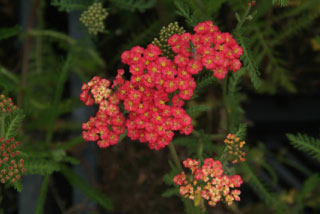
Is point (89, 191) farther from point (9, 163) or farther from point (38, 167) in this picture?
point (9, 163)

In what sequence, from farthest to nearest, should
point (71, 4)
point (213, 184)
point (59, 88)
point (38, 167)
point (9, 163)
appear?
point (59, 88) < point (71, 4) < point (38, 167) < point (9, 163) < point (213, 184)

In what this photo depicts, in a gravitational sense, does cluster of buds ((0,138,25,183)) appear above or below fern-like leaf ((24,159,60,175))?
above

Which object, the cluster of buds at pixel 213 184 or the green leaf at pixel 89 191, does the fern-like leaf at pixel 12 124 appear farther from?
the cluster of buds at pixel 213 184

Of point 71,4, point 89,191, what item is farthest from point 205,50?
point 89,191

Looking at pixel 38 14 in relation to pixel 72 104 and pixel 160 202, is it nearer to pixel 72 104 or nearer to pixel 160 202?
pixel 72 104

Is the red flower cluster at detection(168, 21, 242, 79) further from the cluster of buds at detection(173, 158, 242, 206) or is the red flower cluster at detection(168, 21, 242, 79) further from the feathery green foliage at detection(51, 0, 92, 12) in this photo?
the feathery green foliage at detection(51, 0, 92, 12)

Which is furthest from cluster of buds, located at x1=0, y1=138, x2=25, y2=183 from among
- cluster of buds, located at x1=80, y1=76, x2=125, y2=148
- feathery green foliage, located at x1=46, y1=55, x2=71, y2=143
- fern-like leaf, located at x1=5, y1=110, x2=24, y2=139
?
feathery green foliage, located at x1=46, y1=55, x2=71, y2=143

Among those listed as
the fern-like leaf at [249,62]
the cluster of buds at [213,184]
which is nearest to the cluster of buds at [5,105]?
the cluster of buds at [213,184]

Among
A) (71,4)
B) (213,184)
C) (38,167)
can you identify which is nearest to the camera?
(213,184)
